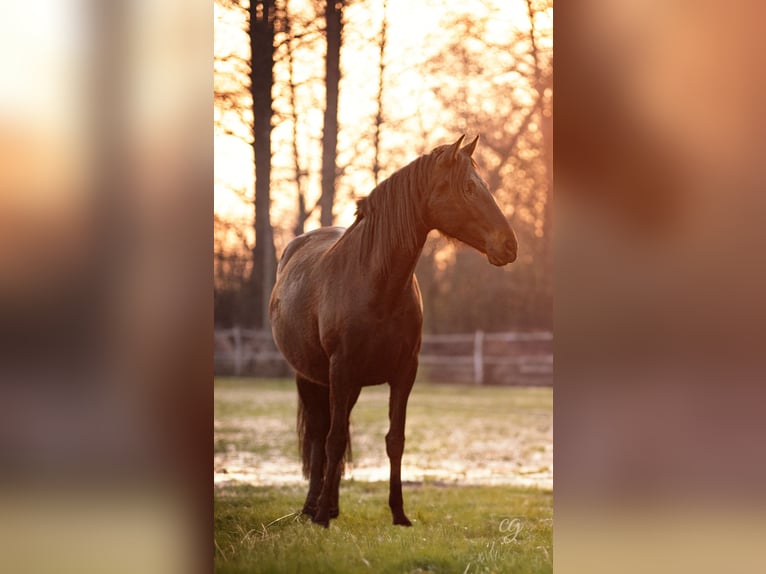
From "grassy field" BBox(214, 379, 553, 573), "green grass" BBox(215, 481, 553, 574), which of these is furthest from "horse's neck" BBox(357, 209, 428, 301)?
"green grass" BBox(215, 481, 553, 574)

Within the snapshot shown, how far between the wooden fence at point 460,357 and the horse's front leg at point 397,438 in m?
0.40

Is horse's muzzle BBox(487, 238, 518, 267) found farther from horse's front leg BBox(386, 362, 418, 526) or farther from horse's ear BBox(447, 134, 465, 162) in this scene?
horse's front leg BBox(386, 362, 418, 526)

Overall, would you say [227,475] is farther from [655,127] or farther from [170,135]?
[655,127]

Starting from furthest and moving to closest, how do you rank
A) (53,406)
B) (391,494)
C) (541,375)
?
(541,375) < (391,494) < (53,406)

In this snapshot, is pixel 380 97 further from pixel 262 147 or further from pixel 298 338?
pixel 298 338

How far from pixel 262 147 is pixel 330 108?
375 millimetres

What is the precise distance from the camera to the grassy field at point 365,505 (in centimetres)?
358

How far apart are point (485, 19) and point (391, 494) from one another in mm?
2275

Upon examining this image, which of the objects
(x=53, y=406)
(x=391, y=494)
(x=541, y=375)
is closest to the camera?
(x=53, y=406)

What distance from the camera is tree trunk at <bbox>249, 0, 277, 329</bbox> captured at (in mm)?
3807

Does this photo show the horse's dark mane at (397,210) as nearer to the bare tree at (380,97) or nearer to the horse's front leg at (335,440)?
the bare tree at (380,97)

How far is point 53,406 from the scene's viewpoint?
3.43m

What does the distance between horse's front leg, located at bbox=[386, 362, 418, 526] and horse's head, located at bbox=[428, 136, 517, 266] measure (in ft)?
2.17

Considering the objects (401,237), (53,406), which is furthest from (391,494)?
(53,406)
